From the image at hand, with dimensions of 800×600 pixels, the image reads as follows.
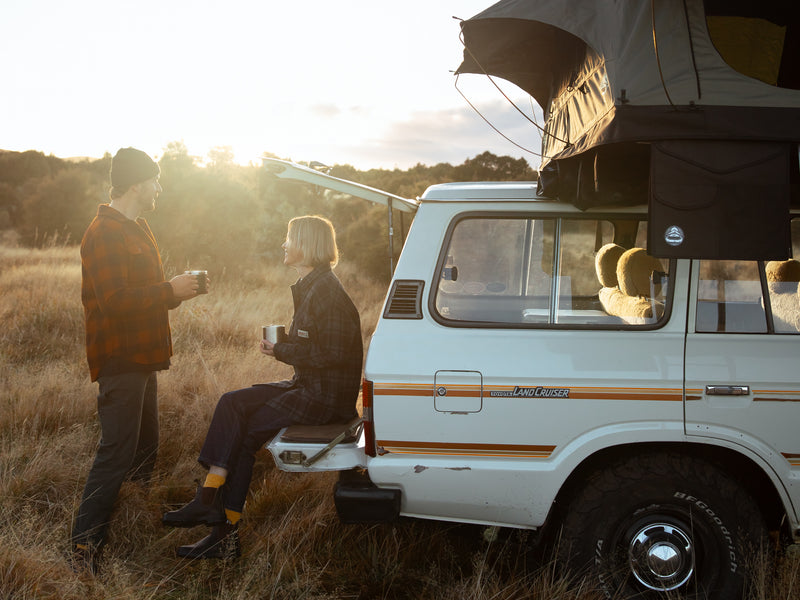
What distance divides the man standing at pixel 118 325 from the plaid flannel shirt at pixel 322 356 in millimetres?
701

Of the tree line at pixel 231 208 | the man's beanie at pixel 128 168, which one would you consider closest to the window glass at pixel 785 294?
the man's beanie at pixel 128 168

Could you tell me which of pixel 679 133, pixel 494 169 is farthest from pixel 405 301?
pixel 494 169

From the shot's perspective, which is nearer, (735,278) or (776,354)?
(776,354)

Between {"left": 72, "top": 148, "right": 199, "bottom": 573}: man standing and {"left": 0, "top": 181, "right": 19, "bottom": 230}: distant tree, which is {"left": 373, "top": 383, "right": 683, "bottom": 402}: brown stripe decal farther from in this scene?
{"left": 0, "top": 181, "right": 19, "bottom": 230}: distant tree

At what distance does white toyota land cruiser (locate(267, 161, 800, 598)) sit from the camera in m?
2.72

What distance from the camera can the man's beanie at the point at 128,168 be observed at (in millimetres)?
3531

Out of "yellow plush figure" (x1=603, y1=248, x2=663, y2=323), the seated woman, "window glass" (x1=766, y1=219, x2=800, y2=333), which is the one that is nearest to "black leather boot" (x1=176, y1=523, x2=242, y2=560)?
the seated woman

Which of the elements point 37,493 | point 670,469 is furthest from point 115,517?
point 670,469

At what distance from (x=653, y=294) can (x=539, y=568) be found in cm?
142

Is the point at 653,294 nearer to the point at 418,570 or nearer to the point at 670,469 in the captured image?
the point at 670,469

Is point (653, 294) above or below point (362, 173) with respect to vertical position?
below

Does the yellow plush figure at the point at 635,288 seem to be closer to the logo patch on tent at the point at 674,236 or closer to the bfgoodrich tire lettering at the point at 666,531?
the logo patch on tent at the point at 674,236

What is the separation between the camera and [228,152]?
670 inches

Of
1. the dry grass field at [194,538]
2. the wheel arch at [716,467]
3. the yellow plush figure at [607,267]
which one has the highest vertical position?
the yellow plush figure at [607,267]
